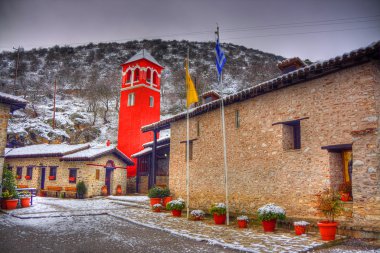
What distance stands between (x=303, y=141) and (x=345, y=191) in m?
1.99

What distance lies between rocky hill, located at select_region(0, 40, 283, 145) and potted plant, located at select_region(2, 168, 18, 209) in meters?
23.2

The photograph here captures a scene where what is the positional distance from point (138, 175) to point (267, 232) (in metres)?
18.8

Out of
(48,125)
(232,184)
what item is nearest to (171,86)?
(48,125)

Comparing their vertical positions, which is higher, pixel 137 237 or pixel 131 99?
pixel 131 99

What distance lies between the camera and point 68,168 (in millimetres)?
24062

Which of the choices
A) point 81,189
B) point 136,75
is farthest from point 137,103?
point 81,189

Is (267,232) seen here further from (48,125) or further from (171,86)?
(171,86)

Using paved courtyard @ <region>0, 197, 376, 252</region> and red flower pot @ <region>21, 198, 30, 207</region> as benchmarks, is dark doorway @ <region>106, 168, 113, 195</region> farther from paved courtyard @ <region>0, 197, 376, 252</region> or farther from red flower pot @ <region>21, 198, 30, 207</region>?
paved courtyard @ <region>0, 197, 376, 252</region>

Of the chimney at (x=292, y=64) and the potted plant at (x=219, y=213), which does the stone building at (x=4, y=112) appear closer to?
the potted plant at (x=219, y=213)

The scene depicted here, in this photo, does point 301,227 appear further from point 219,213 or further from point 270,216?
point 219,213

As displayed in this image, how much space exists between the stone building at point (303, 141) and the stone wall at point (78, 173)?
493 inches

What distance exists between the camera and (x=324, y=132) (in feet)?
30.3

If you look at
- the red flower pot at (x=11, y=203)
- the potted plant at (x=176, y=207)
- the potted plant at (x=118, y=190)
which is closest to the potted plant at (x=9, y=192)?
the red flower pot at (x=11, y=203)

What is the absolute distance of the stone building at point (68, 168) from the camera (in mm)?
23500
